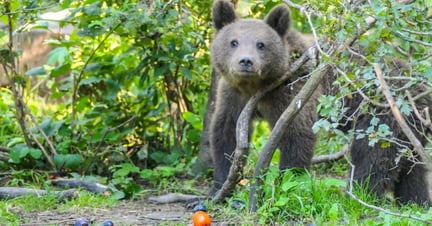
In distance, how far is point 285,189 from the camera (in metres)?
6.07

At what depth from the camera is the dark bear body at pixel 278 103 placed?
6891 millimetres

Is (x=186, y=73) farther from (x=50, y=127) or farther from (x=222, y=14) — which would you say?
(x=50, y=127)

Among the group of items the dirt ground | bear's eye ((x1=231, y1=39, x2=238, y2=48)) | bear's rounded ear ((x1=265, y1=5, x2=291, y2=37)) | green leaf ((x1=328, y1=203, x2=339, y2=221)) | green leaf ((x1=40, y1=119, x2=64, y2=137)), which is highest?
bear's rounded ear ((x1=265, y1=5, x2=291, y2=37))

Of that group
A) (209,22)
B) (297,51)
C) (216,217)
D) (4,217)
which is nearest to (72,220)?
(4,217)

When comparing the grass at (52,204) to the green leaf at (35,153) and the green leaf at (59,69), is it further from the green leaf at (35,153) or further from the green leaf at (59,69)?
the green leaf at (59,69)

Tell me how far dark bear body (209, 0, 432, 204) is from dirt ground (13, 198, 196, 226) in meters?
0.73

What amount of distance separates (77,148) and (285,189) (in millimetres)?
3132

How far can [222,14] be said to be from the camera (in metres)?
7.40

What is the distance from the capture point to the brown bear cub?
23.2 ft

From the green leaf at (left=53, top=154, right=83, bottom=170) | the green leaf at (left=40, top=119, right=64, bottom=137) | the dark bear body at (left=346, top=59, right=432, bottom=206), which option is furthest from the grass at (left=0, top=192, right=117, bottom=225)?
the dark bear body at (left=346, top=59, right=432, bottom=206)

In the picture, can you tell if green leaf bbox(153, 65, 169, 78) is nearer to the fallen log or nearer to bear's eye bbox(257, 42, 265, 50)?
bear's eye bbox(257, 42, 265, 50)

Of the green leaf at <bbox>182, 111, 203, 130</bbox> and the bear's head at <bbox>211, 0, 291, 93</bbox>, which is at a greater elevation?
the bear's head at <bbox>211, 0, 291, 93</bbox>

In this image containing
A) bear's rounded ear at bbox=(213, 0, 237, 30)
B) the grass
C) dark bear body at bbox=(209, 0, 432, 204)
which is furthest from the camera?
bear's rounded ear at bbox=(213, 0, 237, 30)

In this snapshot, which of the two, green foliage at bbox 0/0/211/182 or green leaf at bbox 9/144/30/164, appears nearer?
green leaf at bbox 9/144/30/164
